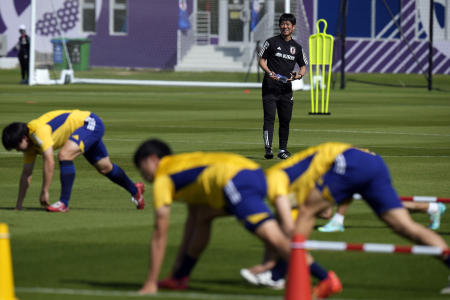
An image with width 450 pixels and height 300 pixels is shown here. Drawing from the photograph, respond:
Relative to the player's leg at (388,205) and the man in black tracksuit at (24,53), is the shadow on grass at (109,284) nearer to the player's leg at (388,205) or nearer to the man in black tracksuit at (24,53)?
the player's leg at (388,205)

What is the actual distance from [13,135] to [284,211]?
13.7 ft

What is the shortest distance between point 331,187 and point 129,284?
5.53ft

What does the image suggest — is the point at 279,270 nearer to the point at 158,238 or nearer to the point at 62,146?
the point at 158,238

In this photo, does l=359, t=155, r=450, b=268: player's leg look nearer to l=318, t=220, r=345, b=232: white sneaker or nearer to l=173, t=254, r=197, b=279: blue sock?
l=173, t=254, r=197, b=279: blue sock

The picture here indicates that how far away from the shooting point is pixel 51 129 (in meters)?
11.7

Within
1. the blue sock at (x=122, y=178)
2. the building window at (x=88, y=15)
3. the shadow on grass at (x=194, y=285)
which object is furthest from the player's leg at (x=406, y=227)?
the building window at (x=88, y=15)

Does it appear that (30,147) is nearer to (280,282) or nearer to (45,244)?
(45,244)

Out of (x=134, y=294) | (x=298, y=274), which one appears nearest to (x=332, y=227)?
(x=134, y=294)

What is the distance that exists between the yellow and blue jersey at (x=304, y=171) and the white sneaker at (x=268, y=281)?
581 millimetres

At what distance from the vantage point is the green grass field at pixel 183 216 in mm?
8070

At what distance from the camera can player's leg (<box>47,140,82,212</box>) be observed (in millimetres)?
11852

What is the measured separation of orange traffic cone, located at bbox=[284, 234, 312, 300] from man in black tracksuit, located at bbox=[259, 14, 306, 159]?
1093 centimetres

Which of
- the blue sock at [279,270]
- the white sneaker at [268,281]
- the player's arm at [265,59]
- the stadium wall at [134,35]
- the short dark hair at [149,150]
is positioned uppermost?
the stadium wall at [134,35]

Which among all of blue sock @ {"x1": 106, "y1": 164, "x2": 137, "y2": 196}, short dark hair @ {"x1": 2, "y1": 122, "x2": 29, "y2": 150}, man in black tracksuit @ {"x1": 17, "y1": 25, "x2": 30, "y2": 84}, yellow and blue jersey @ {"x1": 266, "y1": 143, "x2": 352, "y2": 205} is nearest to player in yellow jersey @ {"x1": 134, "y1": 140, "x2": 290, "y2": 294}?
yellow and blue jersey @ {"x1": 266, "y1": 143, "x2": 352, "y2": 205}
